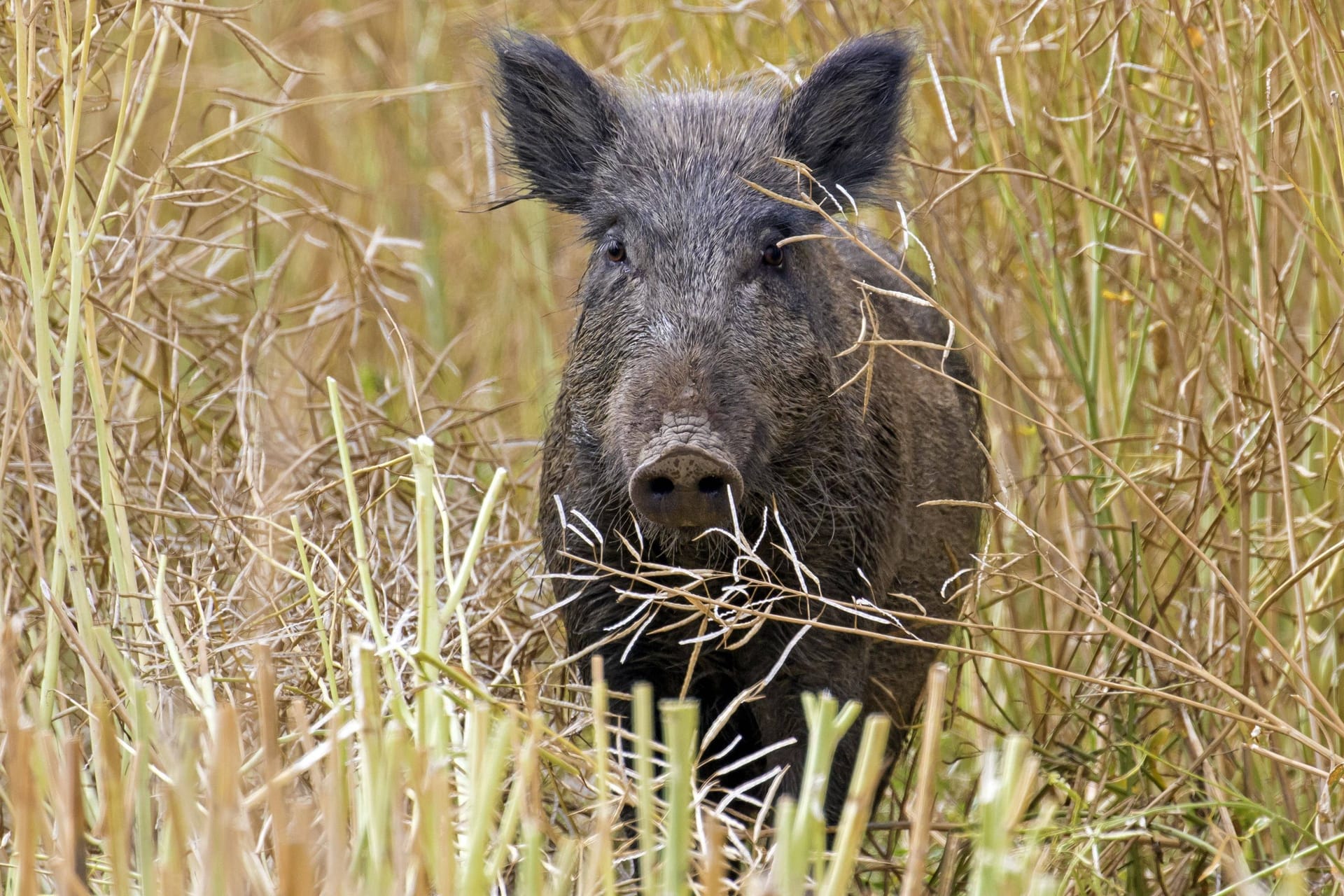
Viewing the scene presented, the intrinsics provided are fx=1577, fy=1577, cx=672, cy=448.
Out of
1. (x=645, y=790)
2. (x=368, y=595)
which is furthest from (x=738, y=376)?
(x=645, y=790)

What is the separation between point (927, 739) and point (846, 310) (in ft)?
6.76

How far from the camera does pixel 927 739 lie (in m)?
1.85

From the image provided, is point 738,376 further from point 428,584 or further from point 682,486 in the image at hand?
point 428,584

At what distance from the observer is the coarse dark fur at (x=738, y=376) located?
10.8 ft

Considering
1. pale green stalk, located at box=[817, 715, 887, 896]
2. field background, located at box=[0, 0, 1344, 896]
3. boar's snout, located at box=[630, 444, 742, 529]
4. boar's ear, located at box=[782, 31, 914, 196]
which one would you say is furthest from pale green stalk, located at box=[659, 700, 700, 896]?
boar's ear, located at box=[782, 31, 914, 196]

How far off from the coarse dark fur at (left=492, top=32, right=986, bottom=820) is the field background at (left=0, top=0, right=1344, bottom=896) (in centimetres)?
22

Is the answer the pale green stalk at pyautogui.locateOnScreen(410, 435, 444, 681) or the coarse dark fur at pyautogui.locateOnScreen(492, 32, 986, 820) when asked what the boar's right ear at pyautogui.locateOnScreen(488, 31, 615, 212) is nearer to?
the coarse dark fur at pyautogui.locateOnScreen(492, 32, 986, 820)

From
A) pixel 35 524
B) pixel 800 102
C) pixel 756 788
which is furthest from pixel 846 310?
pixel 35 524

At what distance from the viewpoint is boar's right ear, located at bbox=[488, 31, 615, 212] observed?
3.82 meters

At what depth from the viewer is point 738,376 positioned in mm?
3232

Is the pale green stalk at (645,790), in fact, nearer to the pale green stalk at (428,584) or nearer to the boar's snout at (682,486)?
the pale green stalk at (428,584)

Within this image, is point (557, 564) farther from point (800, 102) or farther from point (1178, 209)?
point (1178, 209)

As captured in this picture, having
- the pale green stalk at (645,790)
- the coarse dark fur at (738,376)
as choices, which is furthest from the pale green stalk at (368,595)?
the coarse dark fur at (738,376)

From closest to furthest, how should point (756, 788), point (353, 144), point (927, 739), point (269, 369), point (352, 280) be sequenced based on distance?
1. point (927, 739)
2. point (756, 788)
3. point (352, 280)
4. point (269, 369)
5. point (353, 144)
